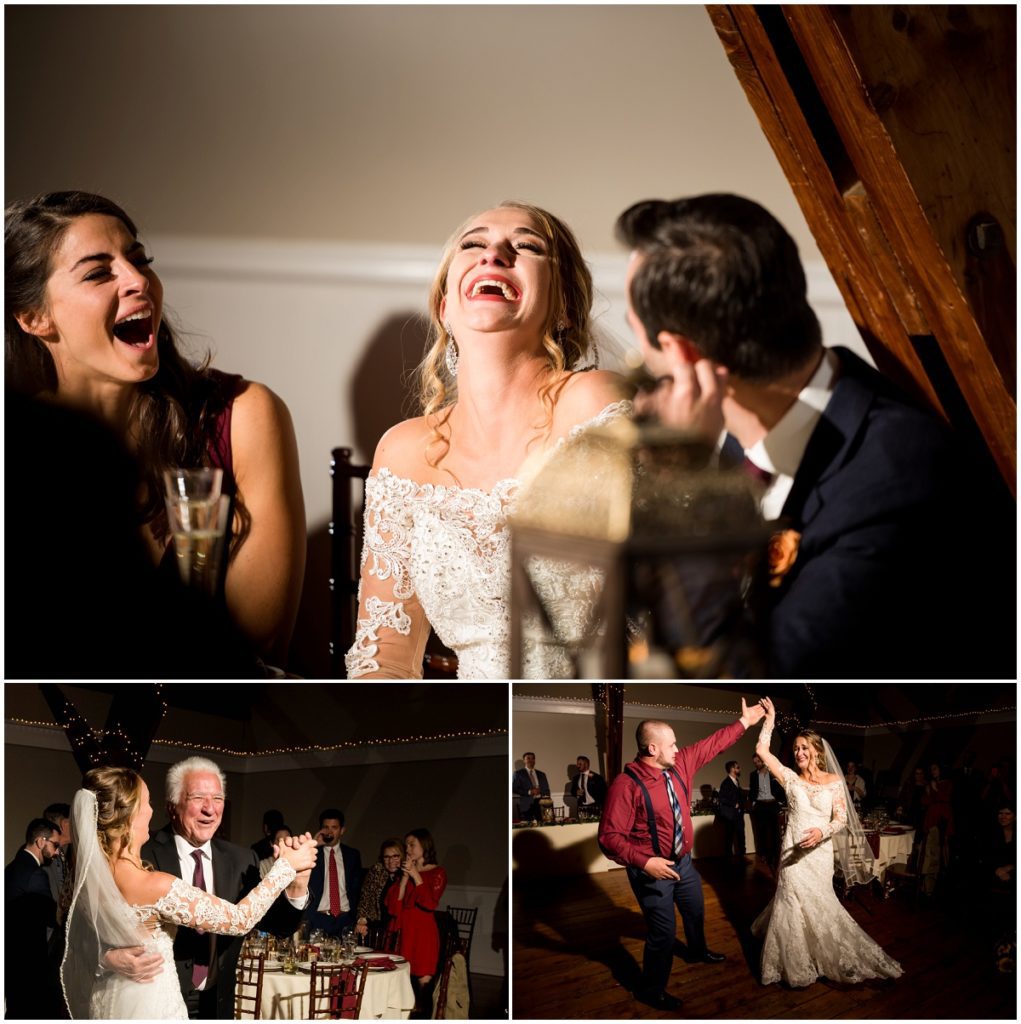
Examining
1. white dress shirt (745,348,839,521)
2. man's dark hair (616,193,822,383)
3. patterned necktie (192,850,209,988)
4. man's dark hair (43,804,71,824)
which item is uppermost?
man's dark hair (616,193,822,383)

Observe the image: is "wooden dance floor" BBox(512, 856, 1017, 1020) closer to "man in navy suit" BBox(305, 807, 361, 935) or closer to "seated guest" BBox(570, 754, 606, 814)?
"seated guest" BBox(570, 754, 606, 814)

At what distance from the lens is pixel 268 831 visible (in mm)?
2564

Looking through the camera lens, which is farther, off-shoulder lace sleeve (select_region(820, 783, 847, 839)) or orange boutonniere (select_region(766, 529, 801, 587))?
off-shoulder lace sleeve (select_region(820, 783, 847, 839))

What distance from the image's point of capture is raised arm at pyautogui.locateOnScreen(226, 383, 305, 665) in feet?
8.44

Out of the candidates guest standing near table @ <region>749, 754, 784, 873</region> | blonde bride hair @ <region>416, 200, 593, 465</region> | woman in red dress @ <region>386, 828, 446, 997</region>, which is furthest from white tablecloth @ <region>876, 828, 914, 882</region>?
blonde bride hair @ <region>416, 200, 593, 465</region>

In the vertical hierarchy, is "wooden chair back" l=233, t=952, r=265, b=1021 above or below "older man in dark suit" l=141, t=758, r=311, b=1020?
below

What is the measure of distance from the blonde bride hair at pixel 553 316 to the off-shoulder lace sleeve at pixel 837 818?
1.12 meters

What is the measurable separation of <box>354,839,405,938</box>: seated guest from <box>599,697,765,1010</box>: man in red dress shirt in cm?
47

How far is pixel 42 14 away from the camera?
2.65 meters

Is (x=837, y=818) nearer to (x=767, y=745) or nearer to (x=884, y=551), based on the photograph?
(x=767, y=745)

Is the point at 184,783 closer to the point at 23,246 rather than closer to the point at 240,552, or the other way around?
the point at 240,552

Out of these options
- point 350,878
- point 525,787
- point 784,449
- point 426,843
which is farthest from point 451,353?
point 350,878

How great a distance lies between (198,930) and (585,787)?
3.10ft

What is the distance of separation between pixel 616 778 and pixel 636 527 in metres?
0.58
